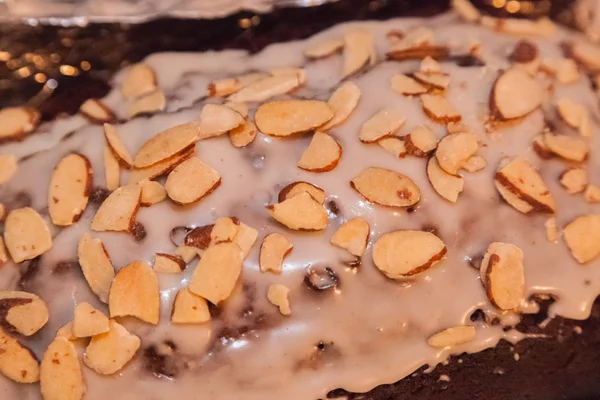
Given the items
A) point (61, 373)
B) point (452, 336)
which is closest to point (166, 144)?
point (61, 373)

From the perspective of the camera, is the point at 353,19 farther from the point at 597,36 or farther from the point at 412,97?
the point at 597,36

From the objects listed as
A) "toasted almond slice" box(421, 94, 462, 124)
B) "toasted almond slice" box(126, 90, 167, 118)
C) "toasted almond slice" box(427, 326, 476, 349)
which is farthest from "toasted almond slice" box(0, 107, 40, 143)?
"toasted almond slice" box(427, 326, 476, 349)

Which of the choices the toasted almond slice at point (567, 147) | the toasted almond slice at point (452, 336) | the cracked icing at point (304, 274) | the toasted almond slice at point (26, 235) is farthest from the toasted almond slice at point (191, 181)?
the toasted almond slice at point (567, 147)

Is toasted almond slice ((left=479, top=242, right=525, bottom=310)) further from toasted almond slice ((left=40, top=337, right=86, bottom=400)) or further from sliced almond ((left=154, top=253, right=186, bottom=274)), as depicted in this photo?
toasted almond slice ((left=40, top=337, right=86, bottom=400))

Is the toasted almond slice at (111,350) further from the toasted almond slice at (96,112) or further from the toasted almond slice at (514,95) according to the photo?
the toasted almond slice at (514,95)

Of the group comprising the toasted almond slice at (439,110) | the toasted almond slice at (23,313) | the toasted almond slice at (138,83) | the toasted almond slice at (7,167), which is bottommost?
the toasted almond slice at (23,313)

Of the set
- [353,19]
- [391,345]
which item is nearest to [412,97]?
[353,19]
